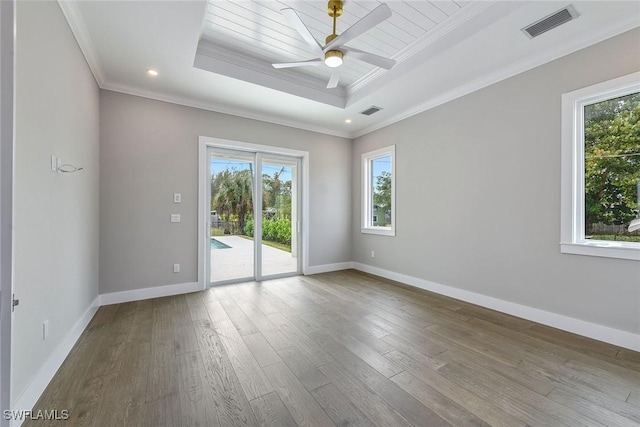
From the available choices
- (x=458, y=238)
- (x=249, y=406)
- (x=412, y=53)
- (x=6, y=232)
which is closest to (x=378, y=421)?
(x=249, y=406)

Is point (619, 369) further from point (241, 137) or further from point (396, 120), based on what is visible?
point (241, 137)

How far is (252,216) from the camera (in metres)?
4.66

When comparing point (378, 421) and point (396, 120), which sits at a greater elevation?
point (396, 120)

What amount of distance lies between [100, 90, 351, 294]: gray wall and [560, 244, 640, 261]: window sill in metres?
4.35

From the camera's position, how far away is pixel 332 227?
5426 mm

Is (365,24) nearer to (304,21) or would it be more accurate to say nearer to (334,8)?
(334,8)

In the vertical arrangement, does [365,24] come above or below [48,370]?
above

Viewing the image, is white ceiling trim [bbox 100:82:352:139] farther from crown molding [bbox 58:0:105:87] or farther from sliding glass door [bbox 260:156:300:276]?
sliding glass door [bbox 260:156:300:276]

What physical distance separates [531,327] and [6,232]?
4.02m

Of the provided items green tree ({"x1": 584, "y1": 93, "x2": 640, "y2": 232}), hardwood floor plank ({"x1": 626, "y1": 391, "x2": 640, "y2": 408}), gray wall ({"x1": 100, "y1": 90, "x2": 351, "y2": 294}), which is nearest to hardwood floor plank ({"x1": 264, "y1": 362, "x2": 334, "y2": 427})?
hardwood floor plank ({"x1": 626, "y1": 391, "x2": 640, "y2": 408})

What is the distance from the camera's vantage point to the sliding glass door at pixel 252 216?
4.34m

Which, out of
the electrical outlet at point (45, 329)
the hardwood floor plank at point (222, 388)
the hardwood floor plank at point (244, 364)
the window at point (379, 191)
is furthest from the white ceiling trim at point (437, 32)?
the electrical outlet at point (45, 329)

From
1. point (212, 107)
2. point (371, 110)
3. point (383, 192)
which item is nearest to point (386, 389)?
point (383, 192)

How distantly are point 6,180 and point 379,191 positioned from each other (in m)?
4.76
